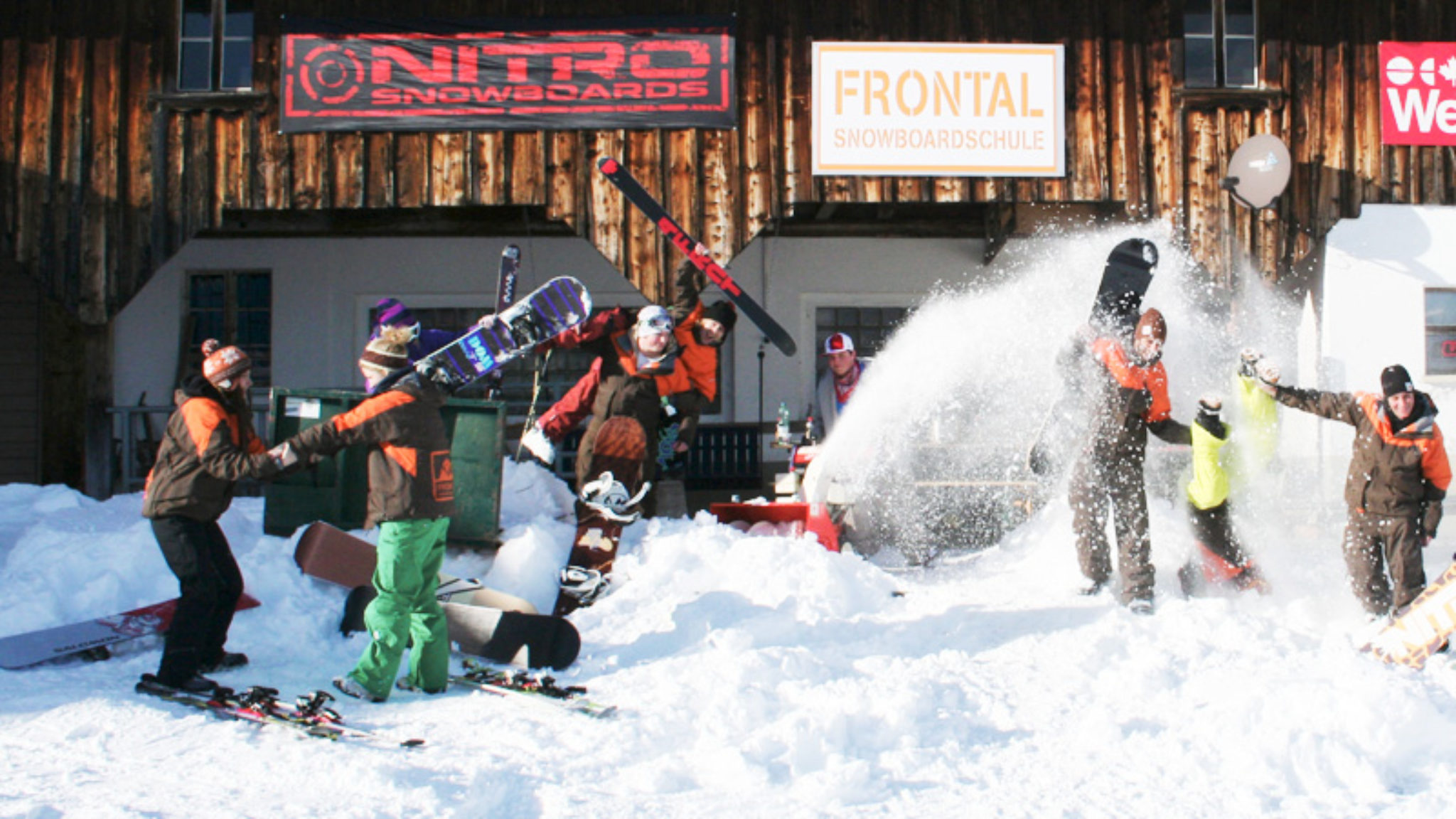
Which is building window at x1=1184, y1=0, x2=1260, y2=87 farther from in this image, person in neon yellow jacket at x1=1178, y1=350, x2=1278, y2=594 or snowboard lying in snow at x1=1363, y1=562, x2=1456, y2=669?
snowboard lying in snow at x1=1363, y1=562, x2=1456, y2=669

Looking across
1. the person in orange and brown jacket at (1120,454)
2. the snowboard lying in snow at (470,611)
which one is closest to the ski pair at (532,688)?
the snowboard lying in snow at (470,611)

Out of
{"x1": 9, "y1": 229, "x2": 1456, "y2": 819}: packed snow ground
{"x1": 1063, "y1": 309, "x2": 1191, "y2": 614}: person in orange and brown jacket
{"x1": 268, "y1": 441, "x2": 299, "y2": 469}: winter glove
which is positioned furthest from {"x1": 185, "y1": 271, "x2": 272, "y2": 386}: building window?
{"x1": 1063, "y1": 309, "x2": 1191, "y2": 614}: person in orange and brown jacket

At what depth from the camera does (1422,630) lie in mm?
4773

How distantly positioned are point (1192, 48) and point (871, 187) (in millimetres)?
3408

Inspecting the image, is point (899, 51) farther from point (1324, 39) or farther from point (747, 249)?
point (1324, 39)

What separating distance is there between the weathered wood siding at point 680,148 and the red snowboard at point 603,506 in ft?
12.5

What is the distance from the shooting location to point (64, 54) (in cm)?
1022

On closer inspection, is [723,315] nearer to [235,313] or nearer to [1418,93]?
[235,313]

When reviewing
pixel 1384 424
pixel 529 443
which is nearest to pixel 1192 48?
pixel 1384 424

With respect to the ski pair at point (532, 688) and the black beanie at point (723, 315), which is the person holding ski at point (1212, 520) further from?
the ski pair at point (532, 688)

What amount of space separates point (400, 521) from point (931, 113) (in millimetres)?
6977

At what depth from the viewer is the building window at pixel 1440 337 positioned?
411 inches

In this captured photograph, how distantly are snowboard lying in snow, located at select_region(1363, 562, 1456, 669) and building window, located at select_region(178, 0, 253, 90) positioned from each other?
9.94 m

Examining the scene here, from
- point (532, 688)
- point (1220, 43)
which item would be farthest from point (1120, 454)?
point (1220, 43)
